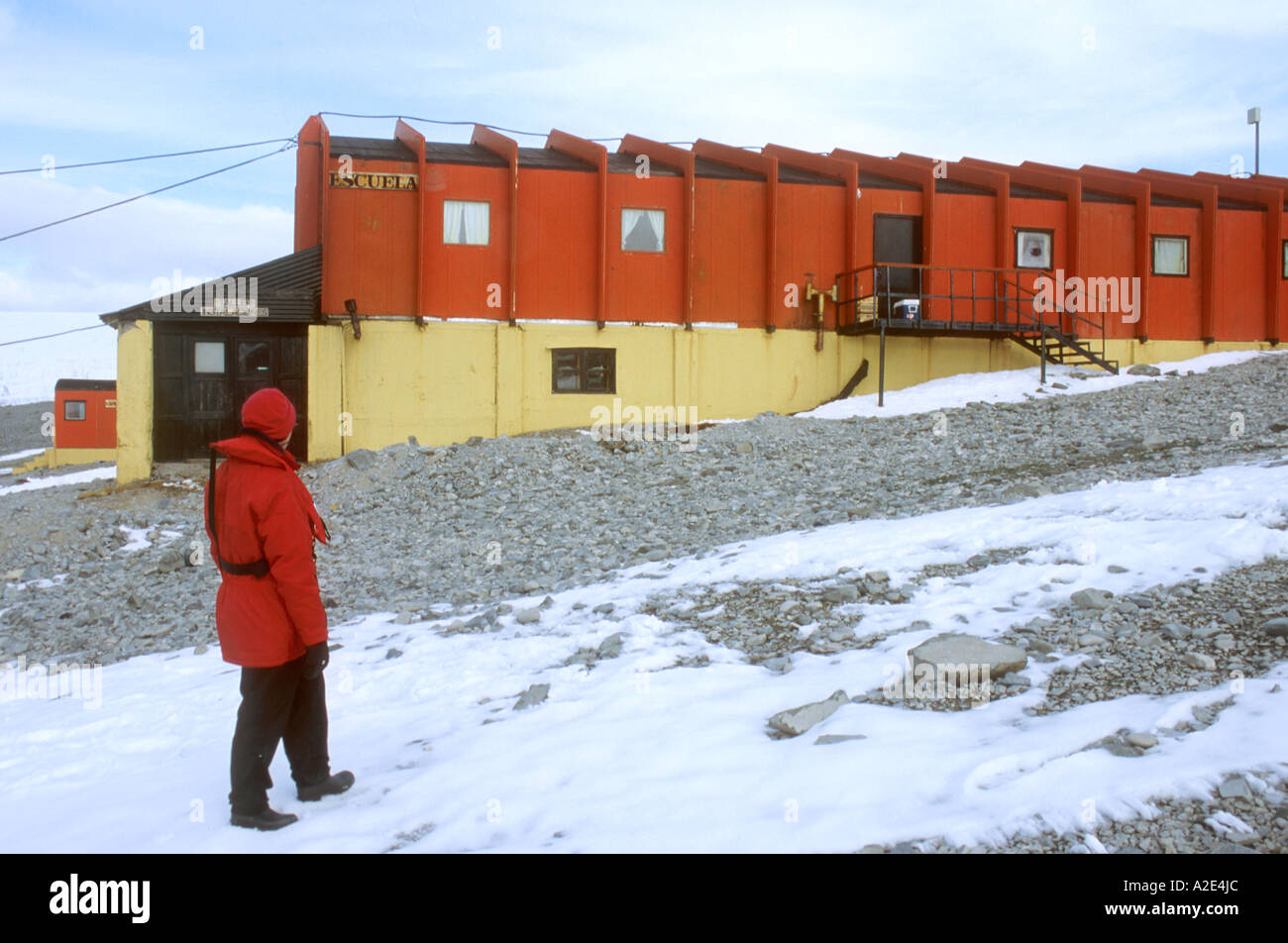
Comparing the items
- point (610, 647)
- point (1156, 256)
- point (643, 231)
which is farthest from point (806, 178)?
point (610, 647)

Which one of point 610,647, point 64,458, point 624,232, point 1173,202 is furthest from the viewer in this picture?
point 64,458

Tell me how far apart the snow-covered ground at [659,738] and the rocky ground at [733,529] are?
265mm

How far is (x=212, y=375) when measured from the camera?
675 inches

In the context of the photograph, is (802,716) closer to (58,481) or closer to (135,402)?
(135,402)

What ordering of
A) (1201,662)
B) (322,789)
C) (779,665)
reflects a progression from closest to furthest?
(322,789), (1201,662), (779,665)

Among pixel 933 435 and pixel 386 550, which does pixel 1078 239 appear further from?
pixel 386 550

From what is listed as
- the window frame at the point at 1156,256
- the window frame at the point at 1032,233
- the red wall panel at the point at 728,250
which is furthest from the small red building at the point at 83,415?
the window frame at the point at 1156,256

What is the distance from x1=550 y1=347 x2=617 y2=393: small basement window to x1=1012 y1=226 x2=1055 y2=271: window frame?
957 centimetres

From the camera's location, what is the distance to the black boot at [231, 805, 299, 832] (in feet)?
12.9

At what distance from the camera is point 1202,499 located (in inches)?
302

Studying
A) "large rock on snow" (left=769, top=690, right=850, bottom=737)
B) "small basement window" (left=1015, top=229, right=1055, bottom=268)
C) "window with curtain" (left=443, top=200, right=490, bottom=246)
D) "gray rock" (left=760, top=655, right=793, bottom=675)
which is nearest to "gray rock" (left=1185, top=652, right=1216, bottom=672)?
"large rock on snow" (left=769, top=690, right=850, bottom=737)

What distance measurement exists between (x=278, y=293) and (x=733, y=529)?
1121 centimetres
